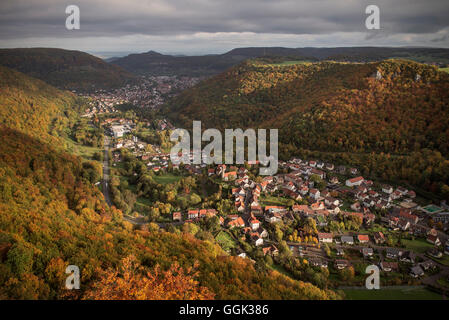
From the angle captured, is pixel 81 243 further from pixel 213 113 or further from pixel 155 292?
pixel 213 113

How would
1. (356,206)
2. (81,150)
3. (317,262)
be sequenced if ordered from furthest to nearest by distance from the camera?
(81,150)
(356,206)
(317,262)

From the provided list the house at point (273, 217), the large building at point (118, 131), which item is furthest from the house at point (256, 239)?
the large building at point (118, 131)

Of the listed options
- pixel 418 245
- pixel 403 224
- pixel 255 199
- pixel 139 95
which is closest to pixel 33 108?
pixel 255 199

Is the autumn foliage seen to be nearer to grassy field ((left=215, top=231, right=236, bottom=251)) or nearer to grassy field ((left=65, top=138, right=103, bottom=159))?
grassy field ((left=215, top=231, right=236, bottom=251))

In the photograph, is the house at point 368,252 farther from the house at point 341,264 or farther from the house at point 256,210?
the house at point 256,210

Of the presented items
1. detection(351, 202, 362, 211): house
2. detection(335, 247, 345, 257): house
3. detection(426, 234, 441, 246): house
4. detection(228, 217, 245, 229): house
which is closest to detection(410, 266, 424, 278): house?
detection(335, 247, 345, 257): house

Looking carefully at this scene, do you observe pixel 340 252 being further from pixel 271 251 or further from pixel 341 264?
pixel 271 251

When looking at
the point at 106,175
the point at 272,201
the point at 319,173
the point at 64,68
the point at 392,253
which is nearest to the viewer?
the point at 392,253
